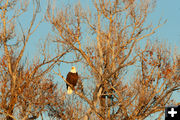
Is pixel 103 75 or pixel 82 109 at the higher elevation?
pixel 103 75

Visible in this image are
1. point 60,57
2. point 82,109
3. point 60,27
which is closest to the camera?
point 60,57

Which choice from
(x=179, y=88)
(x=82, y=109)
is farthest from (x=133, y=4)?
(x=82, y=109)

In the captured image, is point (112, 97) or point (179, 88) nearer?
point (179, 88)

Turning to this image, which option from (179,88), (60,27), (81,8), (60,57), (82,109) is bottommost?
(82,109)

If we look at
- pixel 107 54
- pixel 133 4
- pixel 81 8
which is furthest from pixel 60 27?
pixel 133 4

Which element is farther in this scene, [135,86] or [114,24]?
[114,24]

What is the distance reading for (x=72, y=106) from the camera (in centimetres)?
1625

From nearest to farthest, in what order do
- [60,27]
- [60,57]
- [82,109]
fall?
[60,57] → [60,27] → [82,109]

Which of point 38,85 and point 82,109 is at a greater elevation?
point 38,85

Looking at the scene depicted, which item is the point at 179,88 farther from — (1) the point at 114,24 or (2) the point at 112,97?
(1) the point at 114,24

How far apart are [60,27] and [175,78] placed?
6539mm

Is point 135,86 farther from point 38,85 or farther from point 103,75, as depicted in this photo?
point 38,85

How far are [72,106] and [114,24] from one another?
17.4 feet

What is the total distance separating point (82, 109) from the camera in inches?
627
